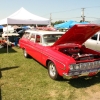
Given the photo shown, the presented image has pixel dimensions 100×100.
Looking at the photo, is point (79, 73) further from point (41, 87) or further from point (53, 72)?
point (41, 87)

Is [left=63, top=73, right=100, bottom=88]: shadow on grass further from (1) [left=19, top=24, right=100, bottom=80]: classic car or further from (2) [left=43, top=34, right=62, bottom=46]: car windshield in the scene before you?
→ (2) [left=43, top=34, right=62, bottom=46]: car windshield

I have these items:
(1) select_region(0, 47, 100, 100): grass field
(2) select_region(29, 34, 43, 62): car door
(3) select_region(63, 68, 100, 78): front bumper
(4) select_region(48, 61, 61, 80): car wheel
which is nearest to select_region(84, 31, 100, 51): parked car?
(1) select_region(0, 47, 100, 100): grass field

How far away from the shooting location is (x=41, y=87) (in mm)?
4992

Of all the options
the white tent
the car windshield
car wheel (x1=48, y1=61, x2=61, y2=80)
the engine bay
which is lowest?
car wheel (x1=48, y1=61, x2=61, y2=80)

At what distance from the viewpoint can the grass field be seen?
4.45 metres

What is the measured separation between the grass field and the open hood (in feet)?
4.81

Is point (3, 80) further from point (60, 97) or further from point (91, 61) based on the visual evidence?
point (91, 61)

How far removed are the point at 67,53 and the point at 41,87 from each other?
1808 millimetres

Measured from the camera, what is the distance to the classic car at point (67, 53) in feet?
15.8

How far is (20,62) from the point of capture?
26.0ft

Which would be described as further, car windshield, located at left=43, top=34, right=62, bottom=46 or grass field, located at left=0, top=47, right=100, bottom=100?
car windshield, located at left=43, top=34, right=62, bottom=46

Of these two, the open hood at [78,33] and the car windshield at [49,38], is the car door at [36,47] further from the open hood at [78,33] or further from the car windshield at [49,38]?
the open hood at [78,33]

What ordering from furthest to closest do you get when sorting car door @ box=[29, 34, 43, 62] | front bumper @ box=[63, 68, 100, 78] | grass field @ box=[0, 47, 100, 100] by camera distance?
car door @ box=[29, 34, 43, 62], front bumper @ box=[63, 68, 100, 78], grass field @ box=[0, 47, 100, 100]

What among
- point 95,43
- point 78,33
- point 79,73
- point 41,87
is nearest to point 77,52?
point 78,33
